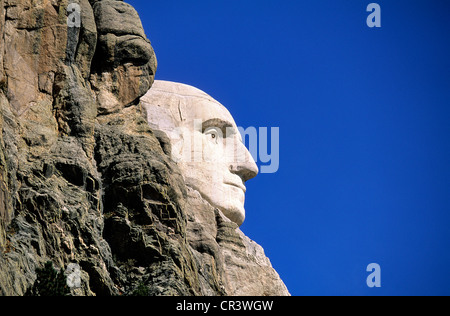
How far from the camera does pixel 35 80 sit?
96.9 feet

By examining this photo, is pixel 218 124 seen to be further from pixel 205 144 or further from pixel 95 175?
pixel 95 175

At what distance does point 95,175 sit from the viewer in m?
28.8

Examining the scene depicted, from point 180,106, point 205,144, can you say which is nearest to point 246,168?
point 205,144

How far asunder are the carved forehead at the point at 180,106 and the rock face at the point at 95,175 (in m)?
2.49

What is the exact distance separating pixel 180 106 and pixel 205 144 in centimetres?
141

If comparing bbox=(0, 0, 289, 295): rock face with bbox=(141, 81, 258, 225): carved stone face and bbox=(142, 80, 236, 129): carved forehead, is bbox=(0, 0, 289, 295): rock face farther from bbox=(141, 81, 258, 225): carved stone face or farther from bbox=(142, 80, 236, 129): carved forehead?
bbox=(142, 80, 236, 129): carved forehead

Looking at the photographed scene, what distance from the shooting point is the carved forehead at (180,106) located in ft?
117

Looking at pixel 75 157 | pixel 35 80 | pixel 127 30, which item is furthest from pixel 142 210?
pixel 127 30

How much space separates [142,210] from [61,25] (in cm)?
519

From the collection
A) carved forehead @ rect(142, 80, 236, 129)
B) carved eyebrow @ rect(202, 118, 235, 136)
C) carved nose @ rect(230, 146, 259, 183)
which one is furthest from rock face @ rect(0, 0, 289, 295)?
carved eyebrow @ rect(202, 118, 235, 136)

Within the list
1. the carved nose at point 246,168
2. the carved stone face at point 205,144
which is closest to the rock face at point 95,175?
the carved stone face at point 205,144

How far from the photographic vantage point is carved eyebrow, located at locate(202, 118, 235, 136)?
3594 centimetres

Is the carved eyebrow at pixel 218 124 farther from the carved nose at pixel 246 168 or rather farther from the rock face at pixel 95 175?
the rock face at pixel 95 175
